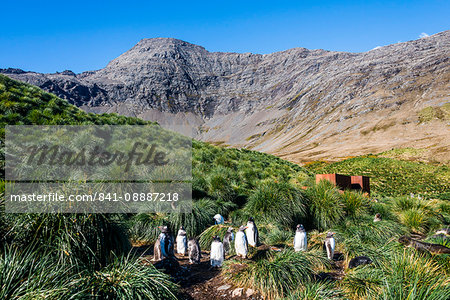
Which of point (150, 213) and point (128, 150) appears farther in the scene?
point (128, 150)

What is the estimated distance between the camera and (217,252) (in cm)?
598

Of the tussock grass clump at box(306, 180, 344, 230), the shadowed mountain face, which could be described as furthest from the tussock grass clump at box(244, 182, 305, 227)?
the shadowed mountain face

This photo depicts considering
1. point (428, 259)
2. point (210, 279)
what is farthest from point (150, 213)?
point (428, 259)

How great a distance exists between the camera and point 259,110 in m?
181

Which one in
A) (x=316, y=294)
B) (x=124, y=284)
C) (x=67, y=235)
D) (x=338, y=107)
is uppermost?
(x=338, y=107)

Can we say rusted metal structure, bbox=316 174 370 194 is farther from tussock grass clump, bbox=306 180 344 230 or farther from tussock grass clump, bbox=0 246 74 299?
tussock grass clump, bbox=0 246 74 299

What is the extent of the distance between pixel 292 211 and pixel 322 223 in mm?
1407

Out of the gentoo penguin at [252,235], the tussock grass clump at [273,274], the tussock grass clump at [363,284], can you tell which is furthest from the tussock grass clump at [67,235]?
the tussock grass clump at [363,284]

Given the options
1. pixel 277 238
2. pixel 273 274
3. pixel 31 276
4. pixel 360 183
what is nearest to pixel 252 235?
pixel 273 274

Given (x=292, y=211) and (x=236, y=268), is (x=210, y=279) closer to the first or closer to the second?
(x=236, y=268)

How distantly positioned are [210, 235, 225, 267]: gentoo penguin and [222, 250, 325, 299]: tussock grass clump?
241 mm

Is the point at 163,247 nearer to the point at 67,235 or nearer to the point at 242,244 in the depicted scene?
the point at 242,244

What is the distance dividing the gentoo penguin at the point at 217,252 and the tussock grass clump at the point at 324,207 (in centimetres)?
579

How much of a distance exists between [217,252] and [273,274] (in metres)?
1.45
